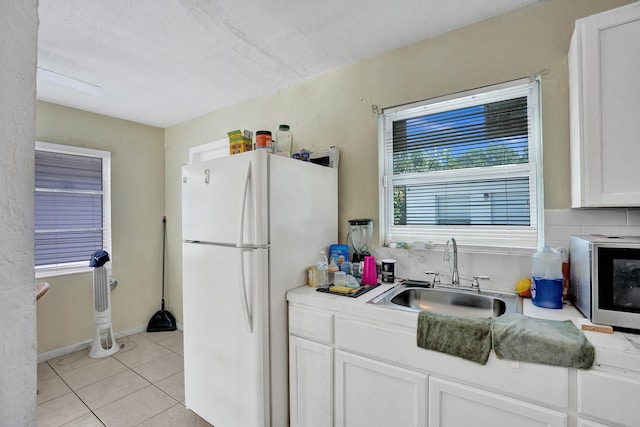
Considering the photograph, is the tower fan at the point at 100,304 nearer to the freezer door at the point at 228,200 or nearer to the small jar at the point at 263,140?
the freezer door at the point at 228,200

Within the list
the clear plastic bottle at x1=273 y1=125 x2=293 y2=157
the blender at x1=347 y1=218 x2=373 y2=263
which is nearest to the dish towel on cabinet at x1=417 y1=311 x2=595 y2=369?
the blender at x1=347 y1=218 x2=373 y2=263

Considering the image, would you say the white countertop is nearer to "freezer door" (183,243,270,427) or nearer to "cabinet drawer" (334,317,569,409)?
"cabinet drawer" (334,317,569,409)

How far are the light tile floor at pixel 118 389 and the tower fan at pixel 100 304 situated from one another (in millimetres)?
90

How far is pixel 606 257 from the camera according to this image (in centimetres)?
120

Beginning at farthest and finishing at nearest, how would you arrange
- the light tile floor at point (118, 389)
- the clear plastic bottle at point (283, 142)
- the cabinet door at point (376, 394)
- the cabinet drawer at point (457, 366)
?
1. the clear plastic bottle at point (283, 142)
2. the light tile floor at point (118, 389)
3. the cabinet door at point (376, 394)
4. the cabinet drawer at point (457, 366)

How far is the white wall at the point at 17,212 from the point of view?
55 centimetres

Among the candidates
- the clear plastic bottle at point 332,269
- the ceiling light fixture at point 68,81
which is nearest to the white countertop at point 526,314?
the clear plastic bottle at point 332,269

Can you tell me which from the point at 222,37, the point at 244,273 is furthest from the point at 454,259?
the point at 222,37

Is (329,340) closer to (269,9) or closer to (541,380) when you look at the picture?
(541,380)

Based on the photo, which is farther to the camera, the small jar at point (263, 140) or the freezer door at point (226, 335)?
the small jar at point (263, 140)

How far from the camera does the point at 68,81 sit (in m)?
2.45

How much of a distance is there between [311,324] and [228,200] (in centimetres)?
85

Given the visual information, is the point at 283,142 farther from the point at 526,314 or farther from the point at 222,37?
the point at 526,314

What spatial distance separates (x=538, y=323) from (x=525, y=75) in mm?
1331
